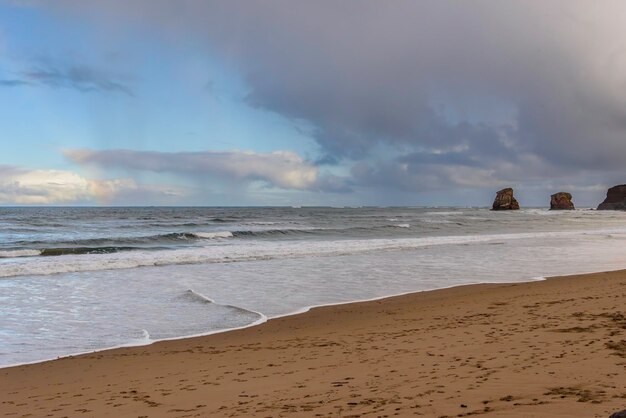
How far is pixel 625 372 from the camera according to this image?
18.1ft

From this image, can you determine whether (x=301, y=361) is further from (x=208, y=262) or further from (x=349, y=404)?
(x=208, y=262)

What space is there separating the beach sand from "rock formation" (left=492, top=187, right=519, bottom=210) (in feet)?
416

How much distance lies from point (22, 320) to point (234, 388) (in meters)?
7.31

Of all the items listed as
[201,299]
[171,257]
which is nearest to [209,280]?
[201,299]

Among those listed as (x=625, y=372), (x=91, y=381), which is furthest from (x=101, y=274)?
(x=625, y=372)

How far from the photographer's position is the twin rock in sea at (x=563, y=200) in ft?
428

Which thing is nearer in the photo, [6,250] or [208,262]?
[208,262]

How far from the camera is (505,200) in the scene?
129875 mm

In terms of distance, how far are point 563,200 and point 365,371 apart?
151292 mm

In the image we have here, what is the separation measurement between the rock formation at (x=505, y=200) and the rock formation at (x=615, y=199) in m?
31.6

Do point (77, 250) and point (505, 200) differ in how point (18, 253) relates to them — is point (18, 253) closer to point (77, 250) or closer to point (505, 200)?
point (77, 250)

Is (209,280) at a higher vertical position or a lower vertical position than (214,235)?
lower

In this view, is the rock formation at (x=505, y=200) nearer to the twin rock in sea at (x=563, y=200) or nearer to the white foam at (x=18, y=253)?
the twin rock in sea at (x=563, y=200)

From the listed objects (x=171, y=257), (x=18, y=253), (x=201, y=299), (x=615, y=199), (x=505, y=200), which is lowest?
(x=18, y=253)
